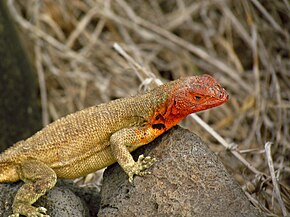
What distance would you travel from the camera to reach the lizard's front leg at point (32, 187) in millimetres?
4605

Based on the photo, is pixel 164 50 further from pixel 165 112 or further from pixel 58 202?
pixel 58 202

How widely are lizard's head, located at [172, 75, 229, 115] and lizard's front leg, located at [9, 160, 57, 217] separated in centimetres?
128

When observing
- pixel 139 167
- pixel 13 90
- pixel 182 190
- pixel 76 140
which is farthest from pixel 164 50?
pixel 182 190

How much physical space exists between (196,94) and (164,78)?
5132 mm

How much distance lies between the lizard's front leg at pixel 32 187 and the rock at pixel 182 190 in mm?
529

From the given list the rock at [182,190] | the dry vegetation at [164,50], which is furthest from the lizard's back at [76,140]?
the dry vegetation at [164,50]

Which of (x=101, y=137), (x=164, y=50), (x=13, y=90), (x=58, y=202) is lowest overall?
(x=164, y=50)

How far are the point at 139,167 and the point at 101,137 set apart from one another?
587 millimetres

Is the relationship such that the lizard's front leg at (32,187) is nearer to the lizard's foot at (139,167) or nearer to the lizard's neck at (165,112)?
the lizard's foot at (139,167)

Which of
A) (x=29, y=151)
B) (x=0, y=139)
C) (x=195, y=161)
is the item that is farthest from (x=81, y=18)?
(x=195, y=161)

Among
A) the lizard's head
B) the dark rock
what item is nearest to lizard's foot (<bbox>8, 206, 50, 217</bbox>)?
the lizard's head

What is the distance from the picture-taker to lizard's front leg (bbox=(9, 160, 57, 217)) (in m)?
4.61

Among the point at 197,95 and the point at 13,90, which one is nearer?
the point at 197,95

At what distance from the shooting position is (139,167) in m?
4.52
